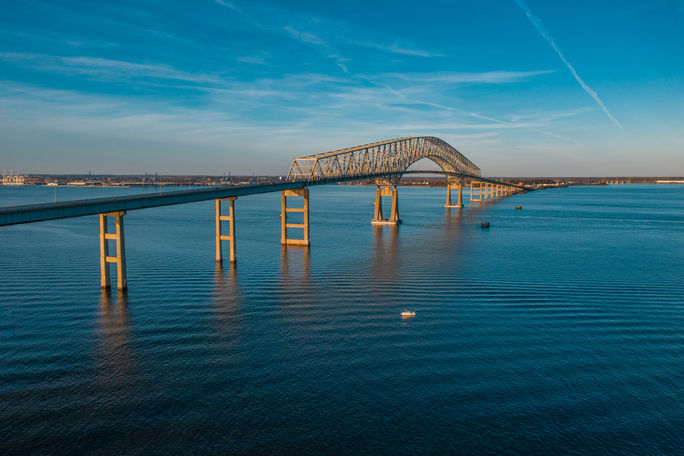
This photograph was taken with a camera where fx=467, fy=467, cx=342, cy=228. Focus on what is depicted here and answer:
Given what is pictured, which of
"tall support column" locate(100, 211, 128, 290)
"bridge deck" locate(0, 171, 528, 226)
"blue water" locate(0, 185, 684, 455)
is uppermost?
"bridge deck" locate(0, 171, 528, 226)

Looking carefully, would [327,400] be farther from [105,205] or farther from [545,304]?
[105,205]

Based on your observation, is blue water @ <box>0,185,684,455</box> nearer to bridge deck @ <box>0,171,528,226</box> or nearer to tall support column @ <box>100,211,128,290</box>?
tall support column @ <box>100,211,128,290</box>

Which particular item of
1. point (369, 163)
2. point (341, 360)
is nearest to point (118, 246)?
point (341, 360)

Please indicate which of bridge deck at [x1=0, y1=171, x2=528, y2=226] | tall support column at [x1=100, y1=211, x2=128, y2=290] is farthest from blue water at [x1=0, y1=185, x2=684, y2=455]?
bridge deck at [x1=0, y1=171, x2=528, y2=226]

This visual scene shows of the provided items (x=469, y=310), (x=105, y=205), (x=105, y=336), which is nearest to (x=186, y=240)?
(x=105, y=205)

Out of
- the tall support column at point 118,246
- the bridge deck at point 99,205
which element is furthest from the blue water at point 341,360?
the bridge deck at point 99,205

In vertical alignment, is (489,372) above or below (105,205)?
below

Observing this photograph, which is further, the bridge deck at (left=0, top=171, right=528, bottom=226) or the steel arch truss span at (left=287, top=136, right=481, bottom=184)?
the steel arch truss span at (left=287, top=136, right=481, bottom=184)

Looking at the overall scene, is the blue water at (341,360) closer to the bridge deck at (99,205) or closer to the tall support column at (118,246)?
the tall support column at (118,246)
